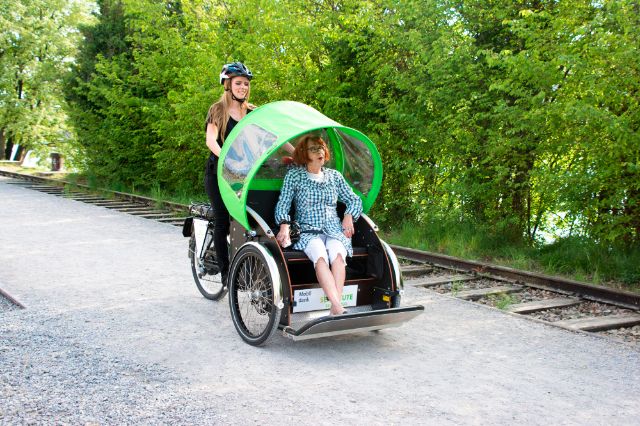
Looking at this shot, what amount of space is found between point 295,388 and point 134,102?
589 inches

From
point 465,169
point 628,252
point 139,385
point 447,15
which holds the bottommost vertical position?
point 139,385

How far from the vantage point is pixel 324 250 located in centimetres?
555

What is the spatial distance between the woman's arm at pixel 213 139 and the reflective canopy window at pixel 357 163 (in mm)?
1137

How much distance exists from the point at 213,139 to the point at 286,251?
1358mm

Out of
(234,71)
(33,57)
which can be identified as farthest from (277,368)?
(33,57)

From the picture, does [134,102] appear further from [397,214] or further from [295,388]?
[295,388]

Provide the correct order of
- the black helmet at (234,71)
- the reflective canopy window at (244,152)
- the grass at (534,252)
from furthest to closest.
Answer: the grass at (534,252) → the black helmet at (234,71) → the reflective canopy window at (244,152)

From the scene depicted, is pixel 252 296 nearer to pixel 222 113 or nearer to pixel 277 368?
pixel 277 368

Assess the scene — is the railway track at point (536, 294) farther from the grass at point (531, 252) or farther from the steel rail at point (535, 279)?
the grass at point (531, 252)

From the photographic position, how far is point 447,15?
10125mm

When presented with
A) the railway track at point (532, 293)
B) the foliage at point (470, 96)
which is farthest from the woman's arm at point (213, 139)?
the foliage at point (470, 96)

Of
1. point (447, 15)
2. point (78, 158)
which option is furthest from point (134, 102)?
point (447, 15)

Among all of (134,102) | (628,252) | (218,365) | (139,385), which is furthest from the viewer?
(134,102)

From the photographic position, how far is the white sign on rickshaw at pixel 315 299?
5574mm
